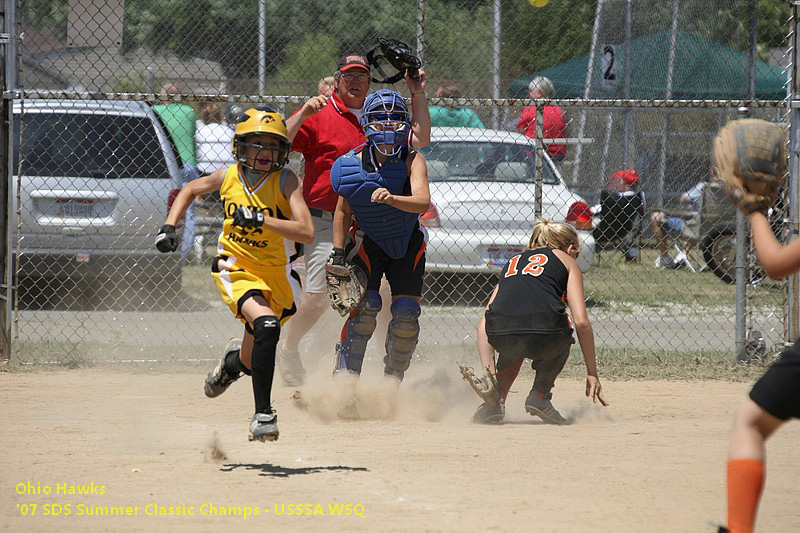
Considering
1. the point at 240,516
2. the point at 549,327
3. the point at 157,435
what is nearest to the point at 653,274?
the point at 549,327

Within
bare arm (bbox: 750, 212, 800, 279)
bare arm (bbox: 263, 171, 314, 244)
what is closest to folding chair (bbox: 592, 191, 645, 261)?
bare arm (bbox: 263, 171, 314, 244)

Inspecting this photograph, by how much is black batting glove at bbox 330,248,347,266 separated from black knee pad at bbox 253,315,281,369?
1135 mm

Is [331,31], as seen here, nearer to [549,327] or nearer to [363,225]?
[363,225]

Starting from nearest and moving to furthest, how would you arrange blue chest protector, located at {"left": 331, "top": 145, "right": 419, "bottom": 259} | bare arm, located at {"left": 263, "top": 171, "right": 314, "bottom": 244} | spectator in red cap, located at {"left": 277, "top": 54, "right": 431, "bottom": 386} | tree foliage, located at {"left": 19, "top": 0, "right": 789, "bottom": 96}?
bare arm, located at {"left": 263, "top": 171, "right": 314, "bottom": 244} → blue chest protector, located at {"left": 331, "top": 145, "right": 419, "bottom": 259} → spectator in red cap, located at {"left": 277, "top": 54, "right": 431, "bottom": 386} → tree foliage, located at {"left": 19, "top": 0, "right": 789, "bottom": 96}

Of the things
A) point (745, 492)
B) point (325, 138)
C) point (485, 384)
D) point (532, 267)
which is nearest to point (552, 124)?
point (325, 138)

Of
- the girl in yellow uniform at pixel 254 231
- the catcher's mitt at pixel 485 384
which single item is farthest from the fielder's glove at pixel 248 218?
the catcher's mitt at pixel 485 384

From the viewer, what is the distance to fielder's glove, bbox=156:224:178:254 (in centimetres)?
499

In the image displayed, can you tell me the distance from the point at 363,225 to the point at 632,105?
9.19 feet

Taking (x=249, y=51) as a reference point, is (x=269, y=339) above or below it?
below

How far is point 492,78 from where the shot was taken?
29.9ft

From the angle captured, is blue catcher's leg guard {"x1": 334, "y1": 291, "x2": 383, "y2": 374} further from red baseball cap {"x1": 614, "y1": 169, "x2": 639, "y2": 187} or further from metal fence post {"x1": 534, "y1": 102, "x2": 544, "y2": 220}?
red baseball cap {"x1": 614, "y1": 169, "x2": 639, "y2": 187}

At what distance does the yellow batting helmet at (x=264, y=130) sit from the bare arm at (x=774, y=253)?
8.63ft

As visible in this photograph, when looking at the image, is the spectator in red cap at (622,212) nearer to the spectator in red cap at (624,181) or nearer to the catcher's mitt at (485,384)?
the spectator in red cap at (624,181)

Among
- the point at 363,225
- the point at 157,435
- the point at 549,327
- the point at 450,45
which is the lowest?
the point at 157,435
